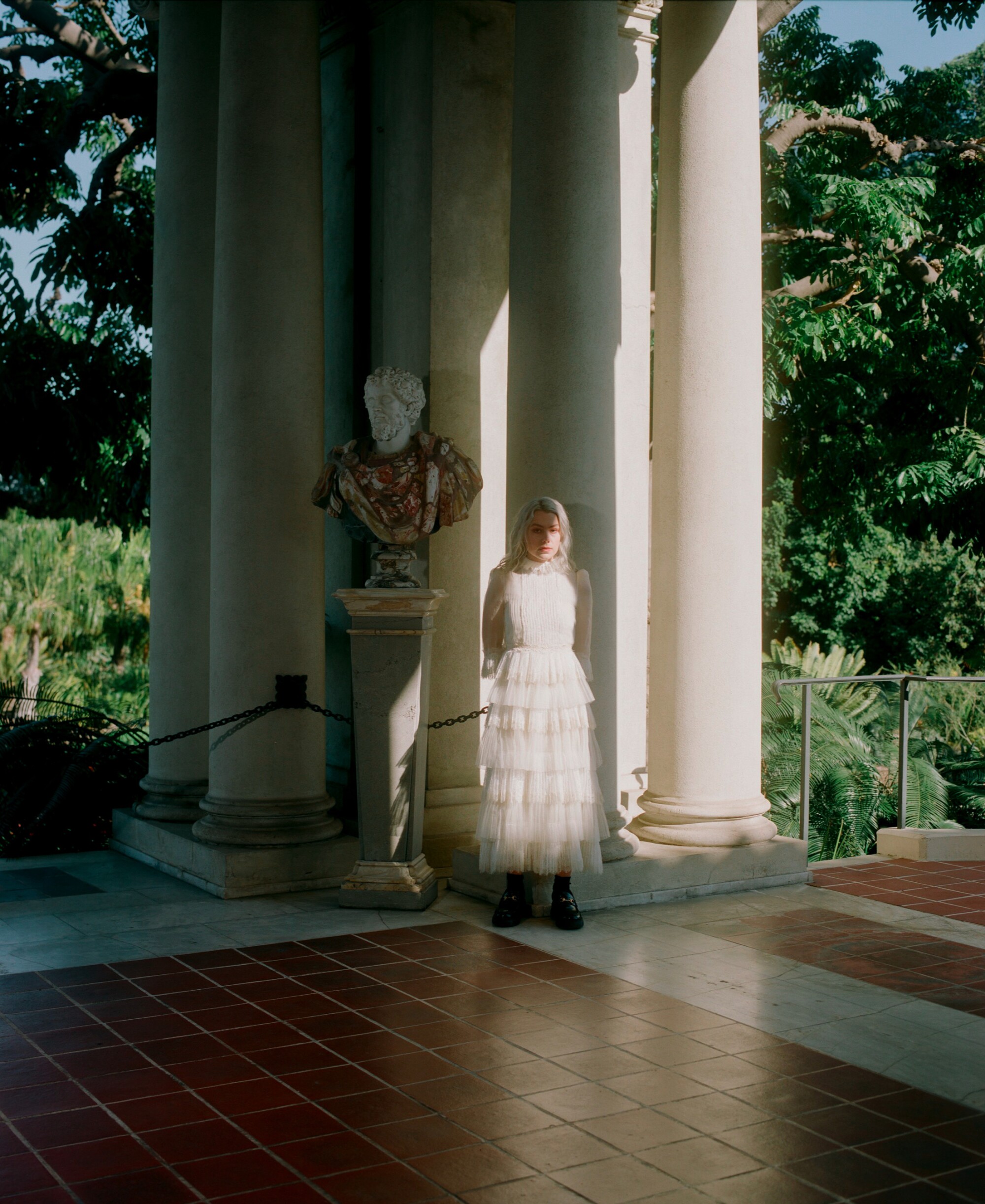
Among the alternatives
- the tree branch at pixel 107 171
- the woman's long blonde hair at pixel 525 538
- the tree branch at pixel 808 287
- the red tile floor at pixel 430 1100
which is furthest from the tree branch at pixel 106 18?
the red tile floor at pixel 430 1100

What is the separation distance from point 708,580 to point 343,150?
445cm

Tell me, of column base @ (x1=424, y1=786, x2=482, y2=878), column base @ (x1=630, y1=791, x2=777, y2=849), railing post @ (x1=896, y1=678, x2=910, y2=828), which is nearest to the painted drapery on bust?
column base @ (x1=424, y1=786, x2=482, y2=878)

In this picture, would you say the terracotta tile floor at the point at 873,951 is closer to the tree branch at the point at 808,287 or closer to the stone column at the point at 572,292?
the stone column at the point at 572,292

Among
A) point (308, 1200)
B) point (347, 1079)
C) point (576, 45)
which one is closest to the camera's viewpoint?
point (308, 1200)

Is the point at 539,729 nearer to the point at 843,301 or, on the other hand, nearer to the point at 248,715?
the point at 248,715

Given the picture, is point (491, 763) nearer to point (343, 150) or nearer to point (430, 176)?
point (430, 176)

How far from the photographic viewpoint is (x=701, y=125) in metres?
9.04

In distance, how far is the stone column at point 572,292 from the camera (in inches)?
326

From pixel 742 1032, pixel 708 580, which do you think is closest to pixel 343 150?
pixel 708 580

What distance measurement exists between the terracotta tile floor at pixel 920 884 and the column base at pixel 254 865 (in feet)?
10.9

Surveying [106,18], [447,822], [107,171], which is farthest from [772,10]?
[447,822]

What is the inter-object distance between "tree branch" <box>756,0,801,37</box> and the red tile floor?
1123 centimetres

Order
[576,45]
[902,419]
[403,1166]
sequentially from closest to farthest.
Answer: [403,1166], [576,45], [902,419]

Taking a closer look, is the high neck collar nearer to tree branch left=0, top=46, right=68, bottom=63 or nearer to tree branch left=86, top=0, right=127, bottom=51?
tree branch left=0, top=46, right=68, bottom=63
